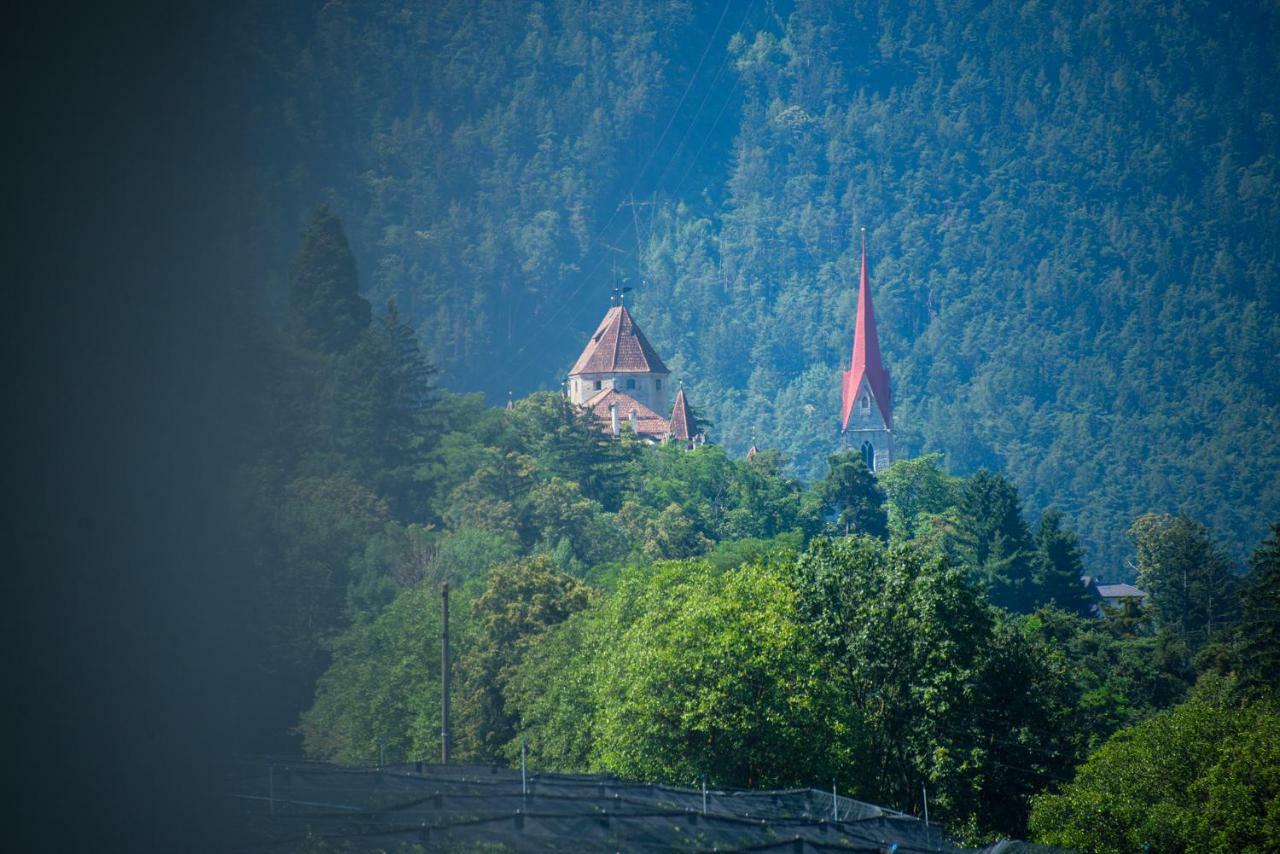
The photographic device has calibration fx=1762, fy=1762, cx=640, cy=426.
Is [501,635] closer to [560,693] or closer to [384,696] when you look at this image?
[384,696]

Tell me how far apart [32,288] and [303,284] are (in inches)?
3347

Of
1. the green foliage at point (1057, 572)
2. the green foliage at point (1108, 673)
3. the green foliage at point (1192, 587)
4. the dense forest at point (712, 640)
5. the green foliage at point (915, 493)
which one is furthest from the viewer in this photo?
the green foliage at point (915, 493)

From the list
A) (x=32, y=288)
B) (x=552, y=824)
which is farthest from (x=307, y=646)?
(x=552, y=824)

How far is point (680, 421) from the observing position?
150500 mm

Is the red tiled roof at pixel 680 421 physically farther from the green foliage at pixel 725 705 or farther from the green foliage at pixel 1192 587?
the green foliage at pixel 725 705

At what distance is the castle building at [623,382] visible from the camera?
156000 mm

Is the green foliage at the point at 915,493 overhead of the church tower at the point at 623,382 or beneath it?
beneath

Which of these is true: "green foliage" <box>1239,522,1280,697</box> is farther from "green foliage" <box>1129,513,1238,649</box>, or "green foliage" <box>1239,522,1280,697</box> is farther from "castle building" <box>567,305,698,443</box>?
"castle building" <box>567,305,698,443</box>

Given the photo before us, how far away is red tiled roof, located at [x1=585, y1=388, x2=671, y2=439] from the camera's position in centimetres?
15362

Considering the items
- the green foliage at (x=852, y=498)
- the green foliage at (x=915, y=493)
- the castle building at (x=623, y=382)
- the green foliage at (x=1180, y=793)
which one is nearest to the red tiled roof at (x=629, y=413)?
Result: the castle building at (x=623, y=382)

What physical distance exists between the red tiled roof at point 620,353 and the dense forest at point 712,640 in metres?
42.4

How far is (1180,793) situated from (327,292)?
96.3 metres

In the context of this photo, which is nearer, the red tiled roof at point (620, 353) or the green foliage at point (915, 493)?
the green foliage at point (915, 493)

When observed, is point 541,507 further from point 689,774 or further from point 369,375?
point 689,774
